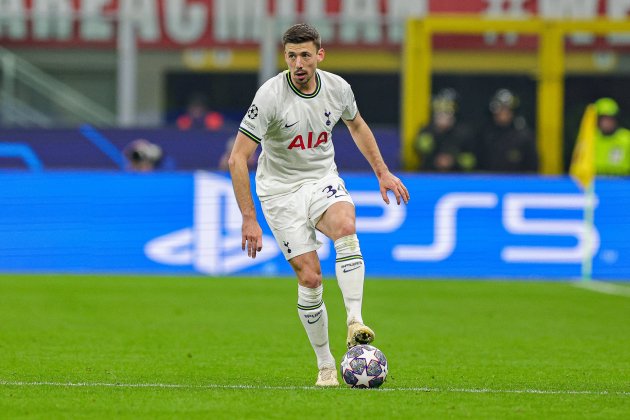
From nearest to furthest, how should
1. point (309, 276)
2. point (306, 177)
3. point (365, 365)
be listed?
point (365, 365)
point (309, 276)
point (306, 177)

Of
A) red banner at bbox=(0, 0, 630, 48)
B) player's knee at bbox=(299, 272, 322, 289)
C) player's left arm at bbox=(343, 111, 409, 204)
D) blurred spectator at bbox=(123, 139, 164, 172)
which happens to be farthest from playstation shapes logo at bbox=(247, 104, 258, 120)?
red banner at bbox=(0, 0, 630, 48)

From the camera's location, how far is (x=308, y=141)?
8.80 metres

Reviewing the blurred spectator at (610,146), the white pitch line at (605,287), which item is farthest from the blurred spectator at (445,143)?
the white pitch line at (605,287)

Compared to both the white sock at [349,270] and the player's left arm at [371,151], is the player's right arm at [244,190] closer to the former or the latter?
the white sock at [349,270]

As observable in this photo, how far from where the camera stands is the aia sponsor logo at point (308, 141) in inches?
345

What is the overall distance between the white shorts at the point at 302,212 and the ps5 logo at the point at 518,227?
29.7 ft

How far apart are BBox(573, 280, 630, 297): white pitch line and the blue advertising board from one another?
386 mm

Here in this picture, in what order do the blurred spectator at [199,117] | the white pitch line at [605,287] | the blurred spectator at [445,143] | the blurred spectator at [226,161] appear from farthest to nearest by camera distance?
the blurred spectator at [199,117]
the blurred spectator at [226,161]
the blurred spectator at [445,143]
the white pitch line at [605,287]

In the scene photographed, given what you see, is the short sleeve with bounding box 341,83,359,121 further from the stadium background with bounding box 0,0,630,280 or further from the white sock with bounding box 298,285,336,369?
the stadium background with bounding box 0,0,630,280

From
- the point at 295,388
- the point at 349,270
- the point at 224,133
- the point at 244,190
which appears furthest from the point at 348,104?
the point at 224,133

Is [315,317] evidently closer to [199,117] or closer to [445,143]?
[445,143]

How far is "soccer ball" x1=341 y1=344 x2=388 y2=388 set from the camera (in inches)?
328

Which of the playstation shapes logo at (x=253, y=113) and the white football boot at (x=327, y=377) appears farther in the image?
the white football boot at (x=327, y=377)

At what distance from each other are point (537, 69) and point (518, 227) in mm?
3699
